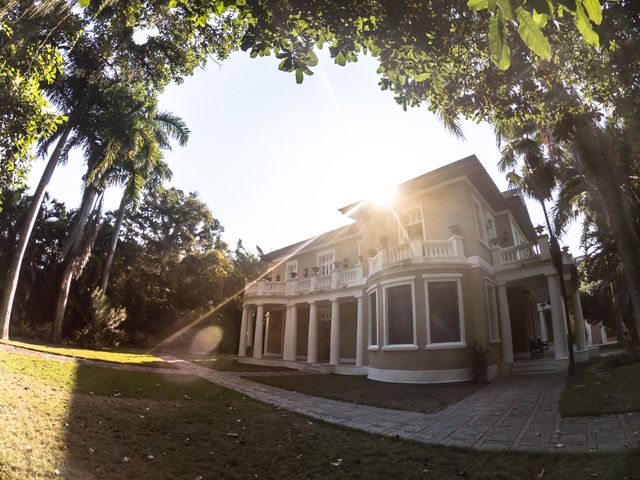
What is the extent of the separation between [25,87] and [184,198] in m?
31.6

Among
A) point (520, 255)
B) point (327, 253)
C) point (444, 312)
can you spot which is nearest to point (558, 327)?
point (520, 255)

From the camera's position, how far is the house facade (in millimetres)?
13500

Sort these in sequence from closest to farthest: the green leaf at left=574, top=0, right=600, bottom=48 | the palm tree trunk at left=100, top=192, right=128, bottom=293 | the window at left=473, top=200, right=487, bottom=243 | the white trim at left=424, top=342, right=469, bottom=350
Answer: the green leaf at left=574, top=0, right=600, bottom=48 < the white trim at left=424, top=342, right=469, bottom=350 < the window at left=473, top=200, right=487, bottom=243 < the palm tree trunk at left=100, top=192, right=128, bottom=293

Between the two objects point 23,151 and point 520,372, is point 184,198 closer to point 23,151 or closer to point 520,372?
point 23,151

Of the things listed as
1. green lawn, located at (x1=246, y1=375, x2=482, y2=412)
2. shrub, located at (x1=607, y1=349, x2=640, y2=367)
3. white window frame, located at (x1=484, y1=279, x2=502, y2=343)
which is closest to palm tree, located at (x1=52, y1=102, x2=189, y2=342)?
green lawn, located at (x1=246, y1=375, x2=482, y2=412)

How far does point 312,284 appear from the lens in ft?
68.5

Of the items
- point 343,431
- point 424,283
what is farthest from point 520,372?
point 343,431

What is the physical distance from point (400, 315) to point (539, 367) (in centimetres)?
560

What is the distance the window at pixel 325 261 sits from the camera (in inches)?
905

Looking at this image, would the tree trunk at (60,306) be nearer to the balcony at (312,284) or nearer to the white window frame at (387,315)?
the balcony at (312,284)

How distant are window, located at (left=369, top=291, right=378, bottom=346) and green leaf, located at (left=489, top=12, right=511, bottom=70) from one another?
45.0 ft

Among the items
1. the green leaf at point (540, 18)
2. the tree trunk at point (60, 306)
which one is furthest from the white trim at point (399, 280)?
the tree trunk at point (60, 306)

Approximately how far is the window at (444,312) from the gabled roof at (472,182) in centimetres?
493

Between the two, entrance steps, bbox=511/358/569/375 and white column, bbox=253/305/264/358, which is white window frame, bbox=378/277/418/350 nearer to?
entrance steps, bbox=511/358/569/375
